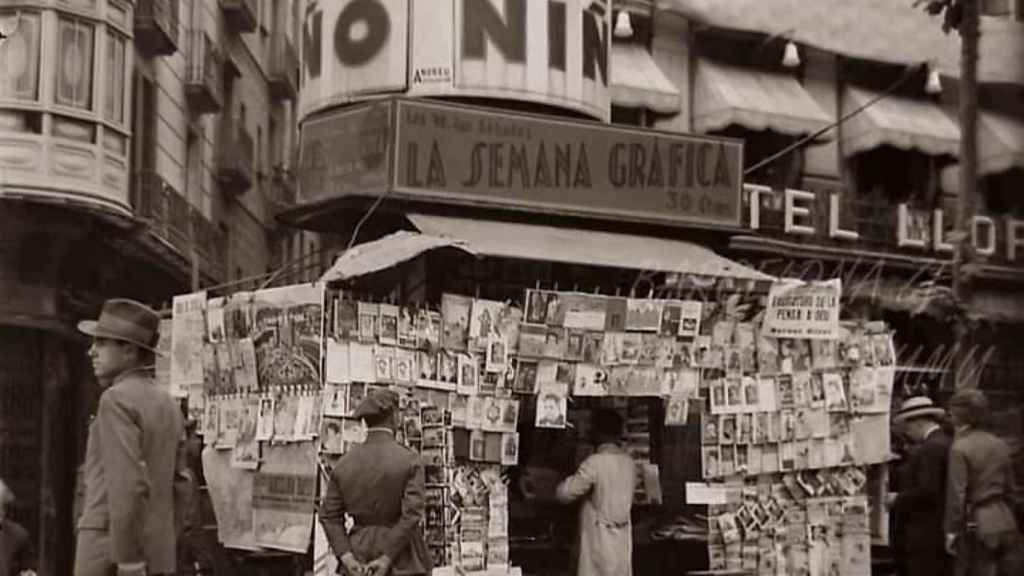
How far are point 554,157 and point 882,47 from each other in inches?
475

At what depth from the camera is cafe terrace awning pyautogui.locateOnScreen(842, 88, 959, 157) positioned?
24.2 m

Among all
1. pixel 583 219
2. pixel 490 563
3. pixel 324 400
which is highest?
pixel 583 219

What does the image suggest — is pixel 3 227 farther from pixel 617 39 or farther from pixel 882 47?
pixel 882 47

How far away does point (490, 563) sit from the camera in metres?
10.9

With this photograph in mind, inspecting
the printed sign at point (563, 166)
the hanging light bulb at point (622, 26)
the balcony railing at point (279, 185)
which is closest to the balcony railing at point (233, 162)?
the balcony railing at point (279, 185)

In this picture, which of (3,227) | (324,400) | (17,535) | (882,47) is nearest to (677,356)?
(324,400)

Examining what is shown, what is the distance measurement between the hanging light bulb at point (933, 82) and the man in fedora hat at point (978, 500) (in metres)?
14.2

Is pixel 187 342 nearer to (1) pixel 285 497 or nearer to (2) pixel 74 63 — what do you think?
(1) pixel 285 497

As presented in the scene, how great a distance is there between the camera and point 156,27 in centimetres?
1964

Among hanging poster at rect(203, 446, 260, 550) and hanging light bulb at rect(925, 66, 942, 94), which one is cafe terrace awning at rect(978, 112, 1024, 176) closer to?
hanging light bulb at rect(925, 66, 942, 94)

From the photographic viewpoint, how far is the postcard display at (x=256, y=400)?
34.1ft

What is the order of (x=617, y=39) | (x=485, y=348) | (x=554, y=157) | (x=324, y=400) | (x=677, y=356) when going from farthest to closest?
1. (x=617, y=39)
2. (x=554, y=157)
3. (x=677, y=356)
4. (x=485, y=348)
5. (x=324, y=400)

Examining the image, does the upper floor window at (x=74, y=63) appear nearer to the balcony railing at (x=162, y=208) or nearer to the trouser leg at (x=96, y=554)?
the balcony railing at (x=162, y=208)

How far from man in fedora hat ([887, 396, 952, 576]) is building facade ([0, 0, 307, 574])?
26.5 ft
